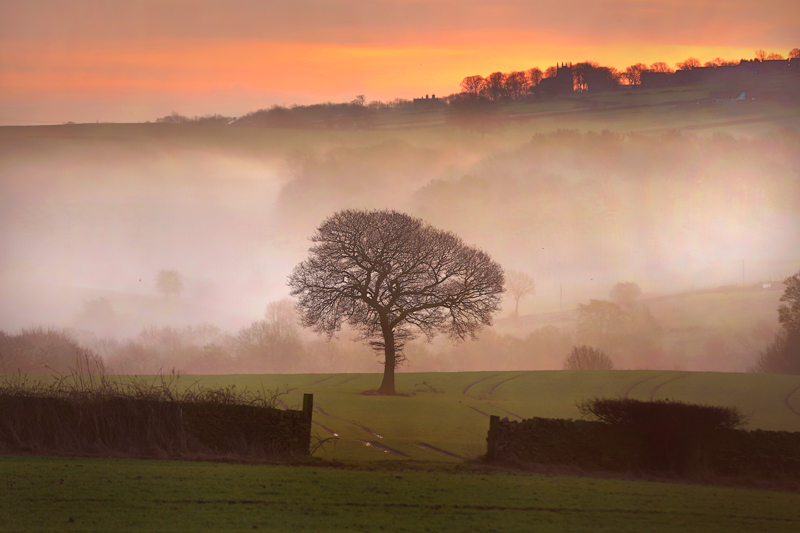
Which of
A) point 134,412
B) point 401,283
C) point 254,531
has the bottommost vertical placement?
point 254,531

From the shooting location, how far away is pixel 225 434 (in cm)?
1972

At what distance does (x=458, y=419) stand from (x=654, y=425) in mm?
12964

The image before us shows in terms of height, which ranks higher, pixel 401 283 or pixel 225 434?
pixel 401 283

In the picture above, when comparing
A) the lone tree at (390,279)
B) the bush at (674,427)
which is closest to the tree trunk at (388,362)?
the lone tree at (390,279)

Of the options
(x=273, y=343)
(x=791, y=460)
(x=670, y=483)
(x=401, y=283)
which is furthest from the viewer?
(x=273, y=343)

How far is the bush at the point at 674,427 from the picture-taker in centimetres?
2069

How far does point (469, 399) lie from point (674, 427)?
832 inches

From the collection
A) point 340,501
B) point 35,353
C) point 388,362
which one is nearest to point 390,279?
point 388,362

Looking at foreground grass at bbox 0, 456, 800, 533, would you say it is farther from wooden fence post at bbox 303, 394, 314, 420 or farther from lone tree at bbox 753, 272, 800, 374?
lone tree at bbox 753, 272, 800, 374

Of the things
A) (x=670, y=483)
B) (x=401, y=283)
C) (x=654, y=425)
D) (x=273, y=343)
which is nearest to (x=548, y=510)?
(x=670, y=483)

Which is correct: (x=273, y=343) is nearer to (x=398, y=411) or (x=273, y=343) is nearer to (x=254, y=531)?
(x=398, y=411)

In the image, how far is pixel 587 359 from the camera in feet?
266

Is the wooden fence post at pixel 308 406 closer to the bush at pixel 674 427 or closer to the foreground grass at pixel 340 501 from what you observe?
the foreground grass at pixel 340 501

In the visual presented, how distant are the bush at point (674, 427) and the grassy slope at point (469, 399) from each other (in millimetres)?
5820
